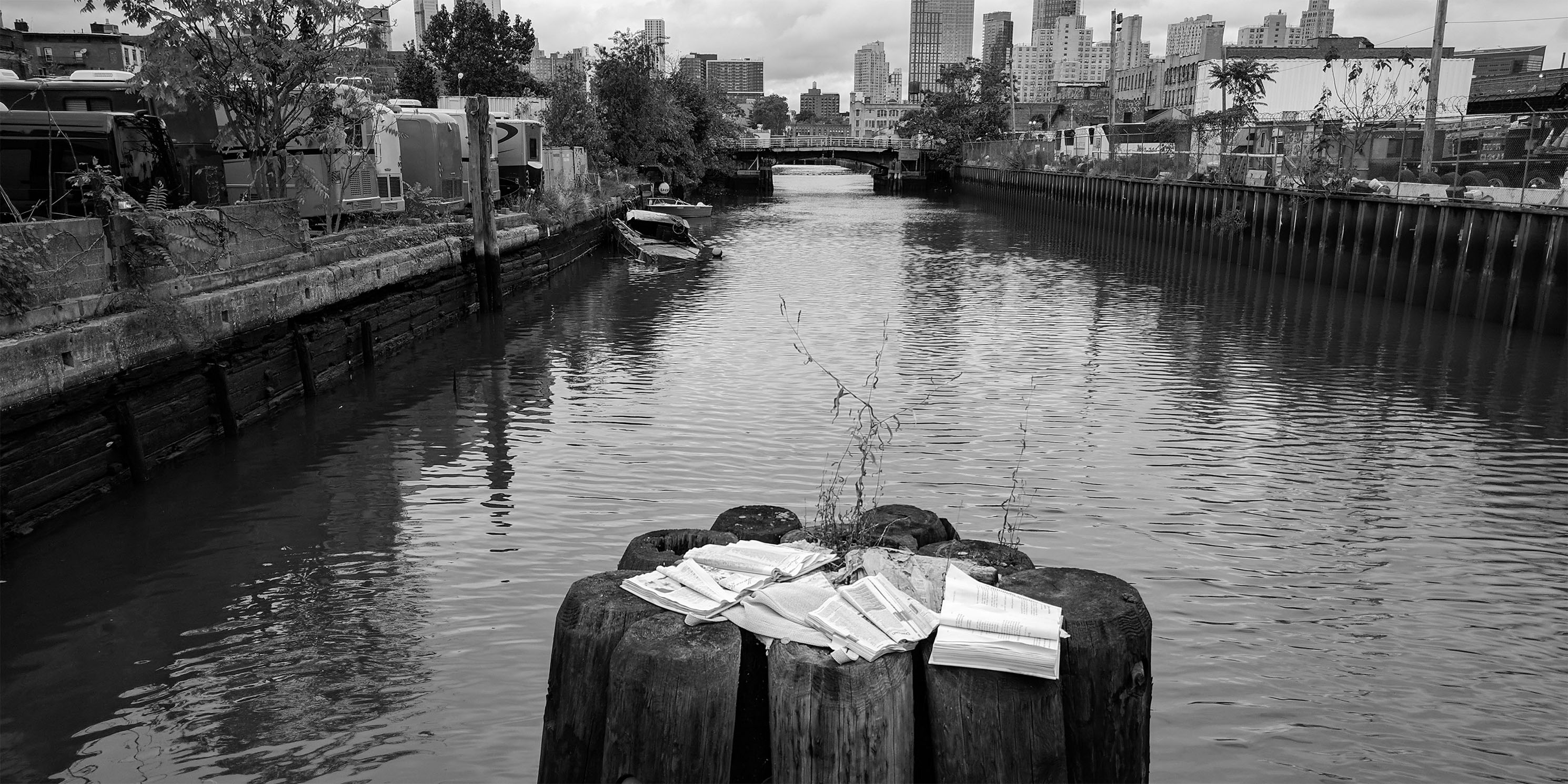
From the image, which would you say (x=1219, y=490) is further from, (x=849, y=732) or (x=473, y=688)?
(x=849, y=732)

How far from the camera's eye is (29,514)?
9.76 meters

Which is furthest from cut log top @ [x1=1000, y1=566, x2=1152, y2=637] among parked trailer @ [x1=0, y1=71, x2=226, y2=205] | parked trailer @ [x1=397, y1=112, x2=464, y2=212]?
parked trailer @ [x1=397, y1=112, x2=464, y2=212]

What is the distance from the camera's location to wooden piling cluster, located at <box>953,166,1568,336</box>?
21.5 m

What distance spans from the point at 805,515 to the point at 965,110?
111 metres

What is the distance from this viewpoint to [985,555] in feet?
16.1

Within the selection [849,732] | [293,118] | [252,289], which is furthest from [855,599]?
[293,118]

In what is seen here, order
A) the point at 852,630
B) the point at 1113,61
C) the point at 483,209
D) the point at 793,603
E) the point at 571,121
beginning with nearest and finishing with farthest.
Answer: the point at 852,630 < the point at 793,603 < the point at 483,209 < the point at 571,121 < the point at 1113,61

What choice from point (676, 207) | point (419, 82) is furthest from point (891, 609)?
point (419, 82)

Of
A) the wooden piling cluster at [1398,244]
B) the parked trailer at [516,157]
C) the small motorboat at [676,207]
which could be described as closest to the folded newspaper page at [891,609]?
the wooden piling cluster at [1398,244]

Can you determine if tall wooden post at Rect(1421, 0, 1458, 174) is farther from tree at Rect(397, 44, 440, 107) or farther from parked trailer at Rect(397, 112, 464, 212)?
tree at Rect(397, 44, 440, 107)

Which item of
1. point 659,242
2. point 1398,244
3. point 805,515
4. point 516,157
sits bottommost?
point 659,242

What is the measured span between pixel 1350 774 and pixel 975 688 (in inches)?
149

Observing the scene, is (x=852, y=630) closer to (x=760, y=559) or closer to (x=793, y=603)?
(x=793, y=603)

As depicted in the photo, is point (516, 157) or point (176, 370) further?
point (516, 157)
